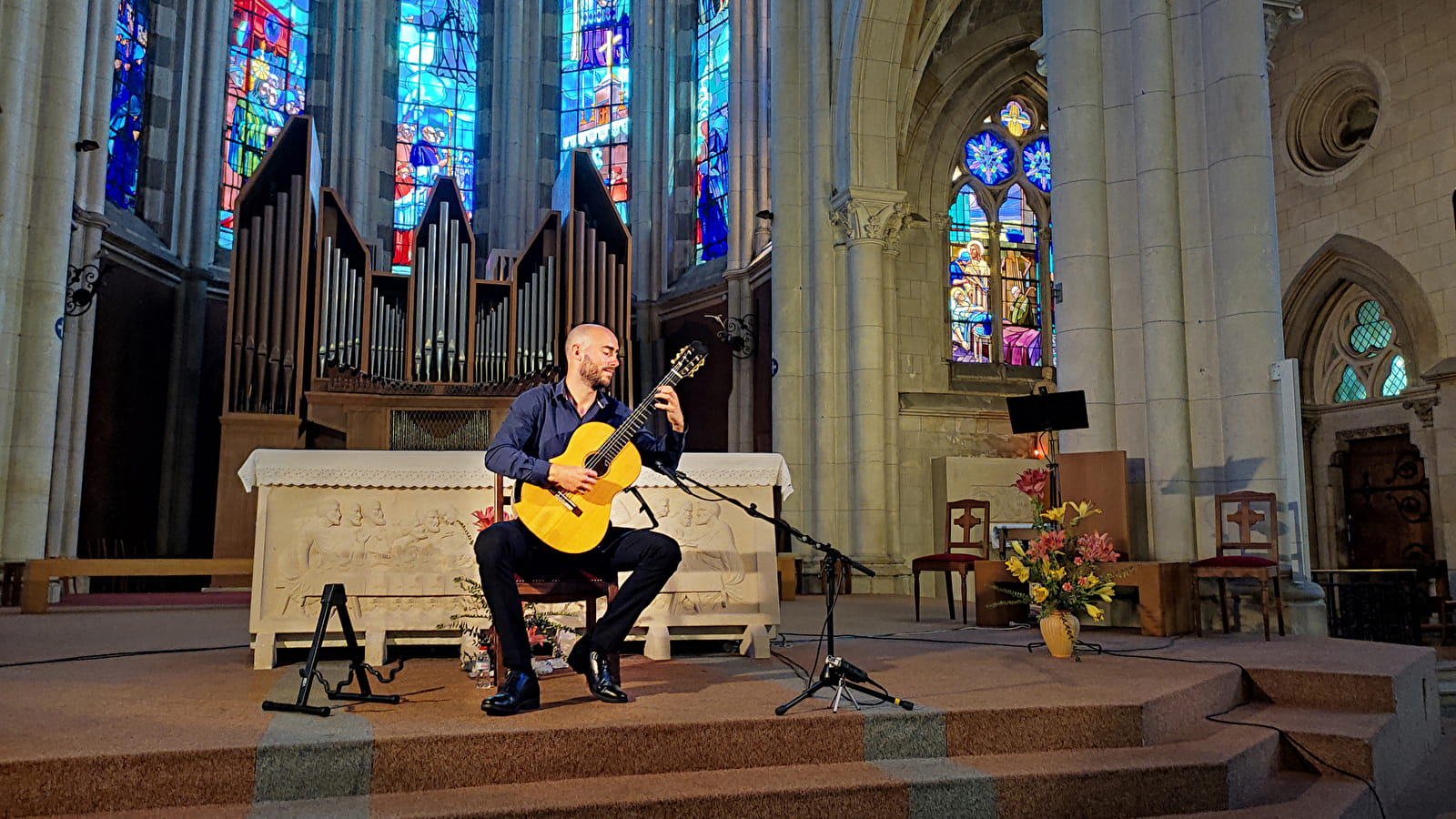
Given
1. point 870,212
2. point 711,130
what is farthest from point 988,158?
point 711,130

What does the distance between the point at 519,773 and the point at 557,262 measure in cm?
1046

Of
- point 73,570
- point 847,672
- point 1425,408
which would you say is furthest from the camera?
point 1425,408

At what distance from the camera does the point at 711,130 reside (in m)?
15.2

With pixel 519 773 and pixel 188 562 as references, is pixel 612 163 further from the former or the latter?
pixel 519 773

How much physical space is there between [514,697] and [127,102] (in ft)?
39.9

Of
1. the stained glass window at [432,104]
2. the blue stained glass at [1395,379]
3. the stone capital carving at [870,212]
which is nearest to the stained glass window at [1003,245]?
the stone capital carving at [870,212]

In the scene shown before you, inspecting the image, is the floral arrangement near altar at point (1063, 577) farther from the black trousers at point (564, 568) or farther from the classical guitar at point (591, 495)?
the classical guitar at point (591, 495)

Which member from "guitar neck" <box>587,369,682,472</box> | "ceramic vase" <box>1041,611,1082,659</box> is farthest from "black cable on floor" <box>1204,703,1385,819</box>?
"guitar neck" <box>587,369,682,472</box>

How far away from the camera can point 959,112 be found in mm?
13602

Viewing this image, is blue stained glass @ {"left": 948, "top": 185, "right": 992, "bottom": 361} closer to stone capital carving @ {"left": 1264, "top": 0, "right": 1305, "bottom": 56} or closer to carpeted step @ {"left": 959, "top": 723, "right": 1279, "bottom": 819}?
stone capital carving @ {"left": 1264, "top": 0, "right": 1305, "bottom": 56}

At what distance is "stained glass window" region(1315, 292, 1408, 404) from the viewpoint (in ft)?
42.8

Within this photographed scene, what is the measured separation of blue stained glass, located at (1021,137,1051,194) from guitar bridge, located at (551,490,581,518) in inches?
463

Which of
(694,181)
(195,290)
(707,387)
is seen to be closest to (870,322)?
(707,387)

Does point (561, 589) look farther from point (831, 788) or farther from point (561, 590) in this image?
point (831, 788)
